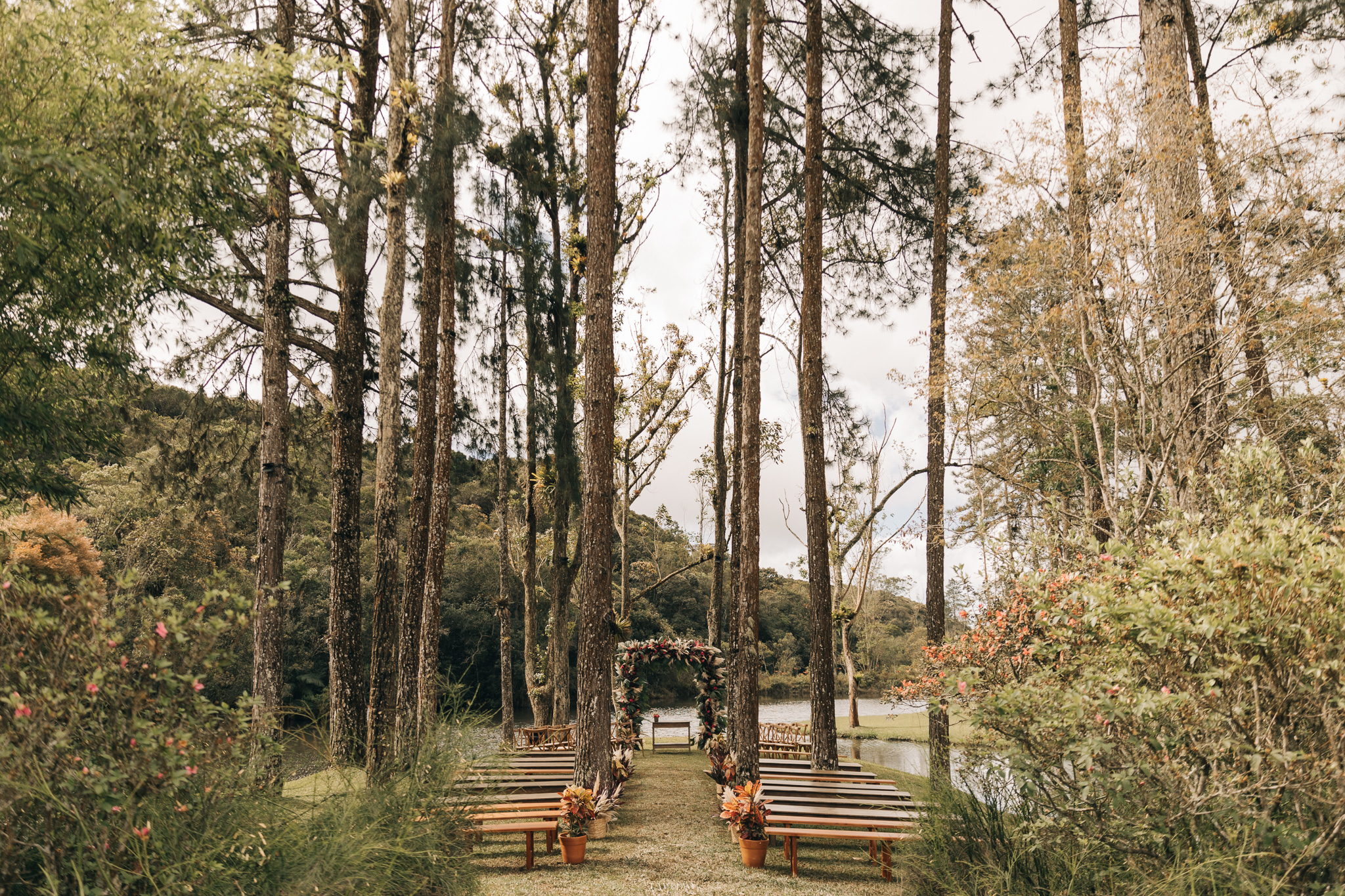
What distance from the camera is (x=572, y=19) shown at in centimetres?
1192

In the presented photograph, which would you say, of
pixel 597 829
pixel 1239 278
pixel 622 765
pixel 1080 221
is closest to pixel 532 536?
pixel 622 765

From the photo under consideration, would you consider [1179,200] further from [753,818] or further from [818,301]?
[753,818]

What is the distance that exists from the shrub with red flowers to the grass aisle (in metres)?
2.81

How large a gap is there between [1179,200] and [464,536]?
21.6 m

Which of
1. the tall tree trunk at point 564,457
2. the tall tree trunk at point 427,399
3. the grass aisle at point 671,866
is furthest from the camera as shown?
the tall tree trunk at point 564,457

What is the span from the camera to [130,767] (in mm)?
2512

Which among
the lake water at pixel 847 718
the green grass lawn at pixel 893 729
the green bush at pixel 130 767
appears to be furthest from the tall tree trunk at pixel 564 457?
the green grass lawn at pixel 893 729

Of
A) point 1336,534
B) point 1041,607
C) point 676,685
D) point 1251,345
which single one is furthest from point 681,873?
point 676,685

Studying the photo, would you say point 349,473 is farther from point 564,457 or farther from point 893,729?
point 893,729

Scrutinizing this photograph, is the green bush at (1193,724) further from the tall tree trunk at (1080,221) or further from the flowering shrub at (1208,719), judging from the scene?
the tall tree trunk at (1080,221)

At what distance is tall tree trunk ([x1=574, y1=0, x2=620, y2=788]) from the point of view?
22.7ft

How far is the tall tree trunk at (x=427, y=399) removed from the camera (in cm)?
705

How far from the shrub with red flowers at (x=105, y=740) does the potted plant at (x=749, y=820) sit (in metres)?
4.55

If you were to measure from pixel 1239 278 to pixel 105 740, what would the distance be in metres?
9.01
